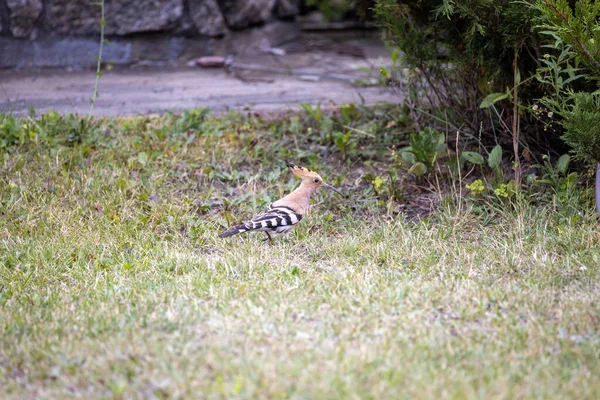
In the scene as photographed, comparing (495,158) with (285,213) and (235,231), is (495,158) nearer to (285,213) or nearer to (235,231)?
(285,213)

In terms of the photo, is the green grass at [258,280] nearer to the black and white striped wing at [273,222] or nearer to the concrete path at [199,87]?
the black and white striped wing at [273,222]

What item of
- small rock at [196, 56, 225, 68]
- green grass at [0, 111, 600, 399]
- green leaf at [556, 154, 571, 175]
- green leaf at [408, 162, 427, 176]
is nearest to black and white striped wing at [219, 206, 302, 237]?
green grass at [0, 111, 600, 399]

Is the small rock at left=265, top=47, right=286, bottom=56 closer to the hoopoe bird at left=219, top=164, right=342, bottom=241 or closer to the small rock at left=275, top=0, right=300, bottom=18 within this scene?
the small rock at left=275, top=0, right=300, bottom=18

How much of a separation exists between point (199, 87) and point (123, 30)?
4.44 ft

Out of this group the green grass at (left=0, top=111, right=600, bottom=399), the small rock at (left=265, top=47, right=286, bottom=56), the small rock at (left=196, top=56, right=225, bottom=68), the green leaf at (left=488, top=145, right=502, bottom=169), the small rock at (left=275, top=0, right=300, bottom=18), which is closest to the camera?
the green grass at (left=0, top=111, right=600, bottom=399)

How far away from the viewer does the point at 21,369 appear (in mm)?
3242

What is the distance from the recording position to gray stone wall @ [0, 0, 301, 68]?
8.13 metres

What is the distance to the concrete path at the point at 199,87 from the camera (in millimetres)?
7039

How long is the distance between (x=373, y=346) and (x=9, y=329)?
68.2 inches

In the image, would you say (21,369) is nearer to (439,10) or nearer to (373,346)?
(373,346)

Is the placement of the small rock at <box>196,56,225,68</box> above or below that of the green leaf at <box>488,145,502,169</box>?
below

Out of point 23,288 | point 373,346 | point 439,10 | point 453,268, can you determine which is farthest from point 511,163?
point 23,288

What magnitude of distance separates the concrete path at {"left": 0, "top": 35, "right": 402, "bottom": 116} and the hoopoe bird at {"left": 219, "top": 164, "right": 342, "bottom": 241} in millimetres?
1971

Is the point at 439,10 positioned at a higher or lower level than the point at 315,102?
higher
